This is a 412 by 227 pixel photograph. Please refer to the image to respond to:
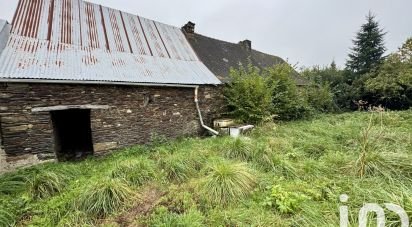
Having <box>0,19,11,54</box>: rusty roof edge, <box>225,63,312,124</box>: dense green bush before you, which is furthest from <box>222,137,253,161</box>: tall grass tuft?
<box>0,19,11,54</box>: rusty roof edge

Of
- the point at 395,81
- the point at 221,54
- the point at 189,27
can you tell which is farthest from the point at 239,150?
the point at 395,81

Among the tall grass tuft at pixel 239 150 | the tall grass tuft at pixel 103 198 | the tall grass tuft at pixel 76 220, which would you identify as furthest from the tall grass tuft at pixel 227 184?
the tall grass tuft at pixel 76 220

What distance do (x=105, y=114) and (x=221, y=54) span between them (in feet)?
25.0

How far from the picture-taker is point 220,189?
3715 millimetres

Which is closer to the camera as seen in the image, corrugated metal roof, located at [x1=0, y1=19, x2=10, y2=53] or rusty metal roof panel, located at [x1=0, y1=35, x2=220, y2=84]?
rusty metal roof panel, located at [x1=0, y1=35, x2=220, y2=84]

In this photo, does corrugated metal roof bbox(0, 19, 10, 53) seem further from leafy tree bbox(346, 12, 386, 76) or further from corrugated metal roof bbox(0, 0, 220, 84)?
leafy tree bbox(346, 12, 386, 76)

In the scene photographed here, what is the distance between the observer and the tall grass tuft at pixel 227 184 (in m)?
3.65

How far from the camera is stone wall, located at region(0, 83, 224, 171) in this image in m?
5.46

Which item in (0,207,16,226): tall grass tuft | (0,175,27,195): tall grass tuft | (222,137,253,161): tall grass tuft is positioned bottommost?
(0,207,16,226): tall grass tuft

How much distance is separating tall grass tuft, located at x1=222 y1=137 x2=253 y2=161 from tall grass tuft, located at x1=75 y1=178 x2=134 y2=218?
245 cm

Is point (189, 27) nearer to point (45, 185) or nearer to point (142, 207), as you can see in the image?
point (45, 185)

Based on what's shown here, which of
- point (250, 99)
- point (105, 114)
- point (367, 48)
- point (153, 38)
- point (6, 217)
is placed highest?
point (367, 48)

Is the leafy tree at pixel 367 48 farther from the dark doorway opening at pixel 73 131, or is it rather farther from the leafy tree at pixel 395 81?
the dark doorway opening at pixel 73 131

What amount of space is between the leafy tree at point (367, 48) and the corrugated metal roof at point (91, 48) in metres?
16.9
